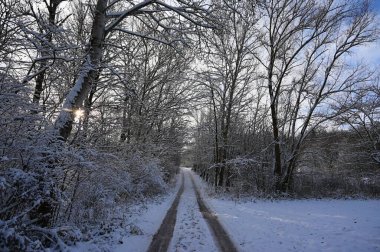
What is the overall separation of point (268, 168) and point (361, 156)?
42.3ft

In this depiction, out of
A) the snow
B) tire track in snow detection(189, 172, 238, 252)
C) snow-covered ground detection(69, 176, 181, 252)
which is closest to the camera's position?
snow-covered ground detection(69, 176, 181, 252)

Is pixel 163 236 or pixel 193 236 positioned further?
pixel 193 236

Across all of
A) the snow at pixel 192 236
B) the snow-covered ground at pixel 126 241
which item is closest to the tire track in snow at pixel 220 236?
the snow at pixel 192 236

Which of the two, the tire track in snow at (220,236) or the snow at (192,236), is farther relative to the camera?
the tire track in snow at (220,236)

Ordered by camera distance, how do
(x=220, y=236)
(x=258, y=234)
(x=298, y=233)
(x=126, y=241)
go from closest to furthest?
(x=126, y=241) < (x=220, y=236) < (x=258, y=234) < (x=298, y=233)

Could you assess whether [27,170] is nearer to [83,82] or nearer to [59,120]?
[59,120]

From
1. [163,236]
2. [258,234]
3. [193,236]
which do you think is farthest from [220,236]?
[163,236]

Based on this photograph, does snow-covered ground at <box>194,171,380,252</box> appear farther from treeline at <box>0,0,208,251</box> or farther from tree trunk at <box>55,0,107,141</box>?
tree trunk at <box>55,0,107,141</box>

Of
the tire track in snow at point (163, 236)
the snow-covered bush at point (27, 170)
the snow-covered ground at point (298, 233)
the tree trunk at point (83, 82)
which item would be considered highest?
the tree trunk at point (83, 82)

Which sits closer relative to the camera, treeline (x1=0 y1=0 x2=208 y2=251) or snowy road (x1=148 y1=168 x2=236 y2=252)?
treeline (x1=0 y1=0 x2=208 y2=251)

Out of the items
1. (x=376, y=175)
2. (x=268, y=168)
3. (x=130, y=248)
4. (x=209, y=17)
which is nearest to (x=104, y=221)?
(x=130, y=248)

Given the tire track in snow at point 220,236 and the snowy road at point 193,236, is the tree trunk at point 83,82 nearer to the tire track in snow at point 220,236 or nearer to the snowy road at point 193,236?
the snowy road at point 193,236

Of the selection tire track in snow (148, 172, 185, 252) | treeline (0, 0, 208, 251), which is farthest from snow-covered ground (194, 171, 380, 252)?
treeline (0, 0, 208, 251)

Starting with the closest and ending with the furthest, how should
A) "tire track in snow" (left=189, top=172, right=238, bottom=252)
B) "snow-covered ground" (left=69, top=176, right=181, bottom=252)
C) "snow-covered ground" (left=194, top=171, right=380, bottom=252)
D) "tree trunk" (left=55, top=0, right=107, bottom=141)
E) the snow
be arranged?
"tree trunk" (left=55, top=0, right=107, bottom=141)
"snow-covered ground" (left=69, top=176, right=181, bottom=252)
the snow
"tire track in snow" (left=189, top=172, right=238, bottom=252)
"snow-covered ground" (left=194, top=171, right=380, bottom=252)
